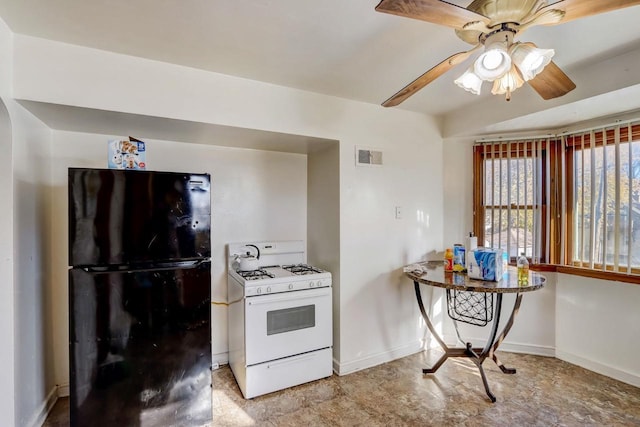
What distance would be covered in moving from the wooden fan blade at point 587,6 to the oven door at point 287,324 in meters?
2.18

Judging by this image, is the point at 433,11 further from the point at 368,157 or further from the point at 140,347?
the point at 140,347

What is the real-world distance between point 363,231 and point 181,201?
154 centimetres

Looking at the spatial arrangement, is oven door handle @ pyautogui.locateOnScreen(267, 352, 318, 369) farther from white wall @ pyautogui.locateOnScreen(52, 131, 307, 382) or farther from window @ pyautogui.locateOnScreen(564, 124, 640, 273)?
window @ pyautogui.locateOnScreen(564, 124, 640, 273)

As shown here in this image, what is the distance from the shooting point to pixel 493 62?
4.38ft

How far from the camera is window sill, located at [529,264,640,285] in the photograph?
8.10 ft

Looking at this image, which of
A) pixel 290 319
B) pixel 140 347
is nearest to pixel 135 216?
pixel 140 347

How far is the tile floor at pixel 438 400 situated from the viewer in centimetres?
208

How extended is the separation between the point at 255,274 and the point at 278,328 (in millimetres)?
472

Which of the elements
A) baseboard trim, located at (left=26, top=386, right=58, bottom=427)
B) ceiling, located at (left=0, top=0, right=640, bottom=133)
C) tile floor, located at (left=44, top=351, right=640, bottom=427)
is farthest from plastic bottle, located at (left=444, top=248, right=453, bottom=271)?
baseboard trim, located at (left=26, top=386, right=58, bottom=427)

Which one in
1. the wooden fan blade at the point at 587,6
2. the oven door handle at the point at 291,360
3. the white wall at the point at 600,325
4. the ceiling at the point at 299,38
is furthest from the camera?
the white wall at the point at 600,325

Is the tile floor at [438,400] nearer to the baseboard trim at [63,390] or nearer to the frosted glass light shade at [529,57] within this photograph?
the baseboard trim at [63,390]

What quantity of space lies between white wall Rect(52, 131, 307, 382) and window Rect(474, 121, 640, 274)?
6.27 feet

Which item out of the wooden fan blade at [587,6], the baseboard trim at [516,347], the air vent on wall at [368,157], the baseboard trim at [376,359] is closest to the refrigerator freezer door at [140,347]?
the baseboard trim at [376,359]

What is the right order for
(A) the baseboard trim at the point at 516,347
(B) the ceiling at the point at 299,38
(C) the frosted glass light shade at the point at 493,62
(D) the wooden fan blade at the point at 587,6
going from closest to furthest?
(D) the wooden fan blade at the point at 587,6
(C) the frosted glass light shade at the point at 493,62
(B) the ceiling at the point at 299,38
(A) the baseboard trim at the point at 516,347
